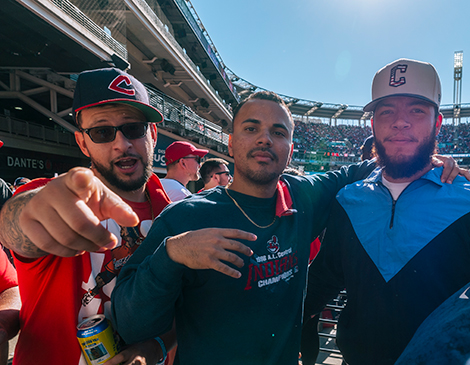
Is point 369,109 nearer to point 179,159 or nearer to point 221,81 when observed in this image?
point 179,159

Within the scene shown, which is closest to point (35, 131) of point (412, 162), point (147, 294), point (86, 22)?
point (86, 22)

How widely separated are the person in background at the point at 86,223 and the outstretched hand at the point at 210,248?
0.25 meters

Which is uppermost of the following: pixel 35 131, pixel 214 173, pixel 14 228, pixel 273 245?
pixel 35 131

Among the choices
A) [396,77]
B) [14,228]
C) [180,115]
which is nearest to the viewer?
[14,228]

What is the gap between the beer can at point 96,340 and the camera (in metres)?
1.20

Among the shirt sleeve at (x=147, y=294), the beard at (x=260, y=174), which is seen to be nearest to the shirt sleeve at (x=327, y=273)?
the beard at (x=260, y=174)

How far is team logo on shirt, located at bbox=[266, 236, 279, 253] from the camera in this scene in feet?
4.88

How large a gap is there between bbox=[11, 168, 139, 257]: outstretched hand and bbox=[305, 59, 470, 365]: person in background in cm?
161

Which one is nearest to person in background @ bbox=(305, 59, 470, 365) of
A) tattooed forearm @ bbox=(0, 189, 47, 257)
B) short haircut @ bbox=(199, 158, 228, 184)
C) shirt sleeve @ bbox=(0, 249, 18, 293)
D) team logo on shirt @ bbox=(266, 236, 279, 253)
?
team logo on shirt @ bbox=(266, 236, 279, 253)

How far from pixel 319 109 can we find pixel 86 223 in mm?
55711

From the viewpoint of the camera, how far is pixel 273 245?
1.51 meters

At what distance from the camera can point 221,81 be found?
30.5 m

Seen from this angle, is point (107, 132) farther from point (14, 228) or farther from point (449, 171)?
point (449, 171)

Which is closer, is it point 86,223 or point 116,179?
point 86,223
